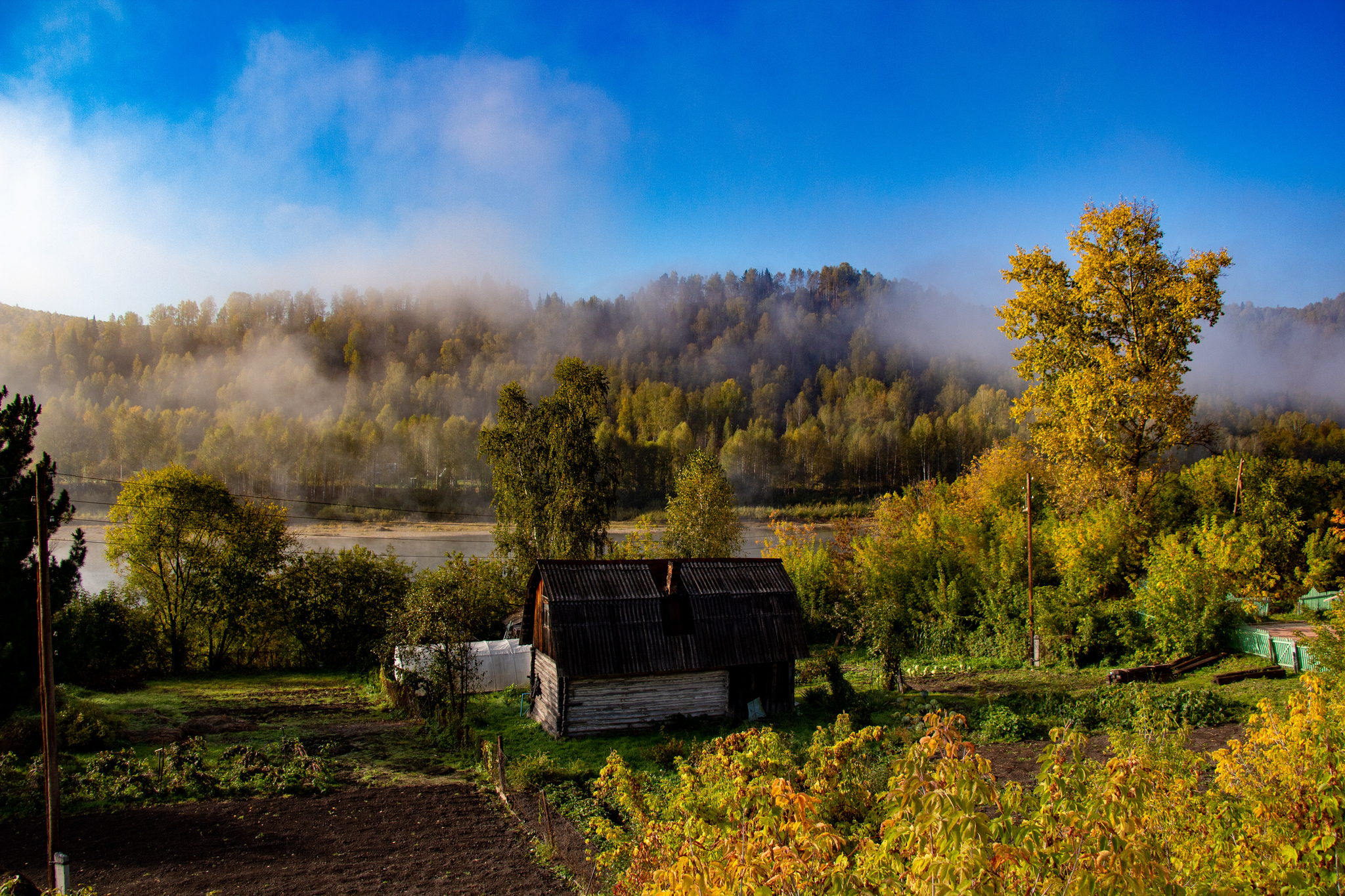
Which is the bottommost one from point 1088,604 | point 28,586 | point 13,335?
point 1088,604

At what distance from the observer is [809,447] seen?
106875 mm

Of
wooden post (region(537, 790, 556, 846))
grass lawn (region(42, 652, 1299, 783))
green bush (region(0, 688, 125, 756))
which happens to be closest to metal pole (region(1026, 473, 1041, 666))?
grass lawn (region(42, 652, 1299, 783))

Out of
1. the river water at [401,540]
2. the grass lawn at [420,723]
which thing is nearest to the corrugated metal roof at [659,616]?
the grass lawn at [420,723]

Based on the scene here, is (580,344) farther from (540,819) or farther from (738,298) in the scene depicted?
(540,819)

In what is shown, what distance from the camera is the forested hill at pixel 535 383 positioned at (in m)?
88.1

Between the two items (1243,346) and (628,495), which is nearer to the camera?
(628,495)

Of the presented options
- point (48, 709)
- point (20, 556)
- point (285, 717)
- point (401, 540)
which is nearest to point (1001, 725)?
point (48, 709)

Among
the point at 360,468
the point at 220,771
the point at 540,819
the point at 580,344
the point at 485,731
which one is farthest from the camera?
the point at 580,344

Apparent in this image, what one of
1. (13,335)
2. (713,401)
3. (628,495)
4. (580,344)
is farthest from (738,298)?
(13,335)

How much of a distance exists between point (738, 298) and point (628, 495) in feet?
345

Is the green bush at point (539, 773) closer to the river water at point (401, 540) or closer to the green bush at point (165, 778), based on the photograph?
the green bush at point (165, 778)

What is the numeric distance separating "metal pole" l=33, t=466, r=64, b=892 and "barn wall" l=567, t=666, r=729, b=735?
1056 cm

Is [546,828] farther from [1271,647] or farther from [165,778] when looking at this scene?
[1271,647]

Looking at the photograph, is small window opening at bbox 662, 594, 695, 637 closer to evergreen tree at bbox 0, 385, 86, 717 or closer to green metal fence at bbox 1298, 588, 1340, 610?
evergreen tree at bbox 0, 385, 86, 717
